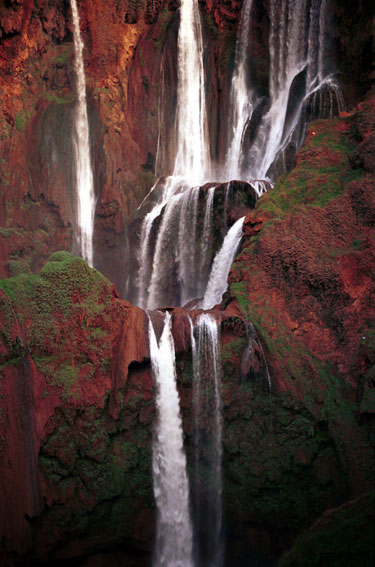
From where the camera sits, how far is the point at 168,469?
1232cm

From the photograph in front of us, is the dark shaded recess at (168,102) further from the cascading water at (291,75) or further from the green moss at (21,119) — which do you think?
the green moss at (21,119)

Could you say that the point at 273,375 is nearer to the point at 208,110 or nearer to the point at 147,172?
the point at 147,172

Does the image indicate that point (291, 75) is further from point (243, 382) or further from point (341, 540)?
point (341, 540)

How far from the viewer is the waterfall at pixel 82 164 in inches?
898

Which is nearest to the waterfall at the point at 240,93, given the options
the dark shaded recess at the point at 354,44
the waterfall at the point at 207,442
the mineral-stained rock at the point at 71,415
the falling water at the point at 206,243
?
the dark shaded recess at the point at 354,44

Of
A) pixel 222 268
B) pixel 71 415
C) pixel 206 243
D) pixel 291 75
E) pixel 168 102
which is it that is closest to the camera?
pixel 71 415

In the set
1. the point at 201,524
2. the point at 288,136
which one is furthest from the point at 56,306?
the point at 288,136

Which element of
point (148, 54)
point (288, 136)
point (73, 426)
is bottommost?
point (73, 426)

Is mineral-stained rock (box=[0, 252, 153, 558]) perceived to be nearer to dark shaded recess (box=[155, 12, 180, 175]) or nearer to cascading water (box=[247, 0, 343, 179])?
cascading water (box=[247, 0, 343, 179])

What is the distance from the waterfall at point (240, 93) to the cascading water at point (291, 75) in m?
1.19

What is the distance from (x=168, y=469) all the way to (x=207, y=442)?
1128 mm

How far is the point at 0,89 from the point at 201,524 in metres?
18.6

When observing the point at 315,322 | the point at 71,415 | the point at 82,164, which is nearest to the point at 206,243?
the point at 315,322

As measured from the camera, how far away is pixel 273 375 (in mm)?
12414
